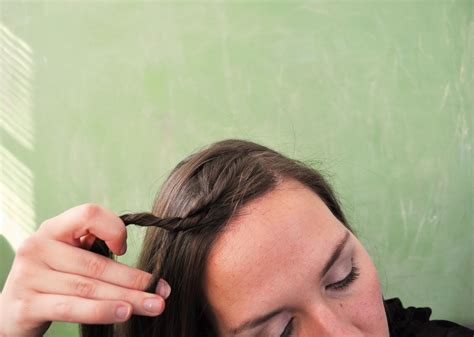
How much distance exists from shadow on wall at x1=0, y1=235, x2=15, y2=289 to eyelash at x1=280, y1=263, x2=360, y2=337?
3.28 feet

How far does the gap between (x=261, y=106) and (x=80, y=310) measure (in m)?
0.91

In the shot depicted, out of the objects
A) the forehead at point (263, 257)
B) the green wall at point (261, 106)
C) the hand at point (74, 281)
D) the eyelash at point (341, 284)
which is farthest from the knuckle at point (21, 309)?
the green wall at point (261, 106)

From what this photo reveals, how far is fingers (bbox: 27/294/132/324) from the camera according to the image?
546 millimetres

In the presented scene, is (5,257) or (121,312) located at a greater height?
(121,312)

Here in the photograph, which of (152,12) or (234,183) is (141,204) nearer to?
(152,12)

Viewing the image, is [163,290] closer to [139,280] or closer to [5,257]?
[139,280]

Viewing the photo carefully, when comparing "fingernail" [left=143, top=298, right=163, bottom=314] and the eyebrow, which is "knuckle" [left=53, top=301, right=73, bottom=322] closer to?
"fingernail" [left=143, top=298, right=163, bottom=314]

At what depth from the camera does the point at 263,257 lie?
625mm

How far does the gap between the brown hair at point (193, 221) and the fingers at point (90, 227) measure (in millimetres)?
31

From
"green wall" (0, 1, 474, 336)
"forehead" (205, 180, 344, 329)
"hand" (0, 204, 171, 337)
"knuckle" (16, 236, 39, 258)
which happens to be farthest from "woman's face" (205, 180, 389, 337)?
"green wall" (0, 1, 474, 336)

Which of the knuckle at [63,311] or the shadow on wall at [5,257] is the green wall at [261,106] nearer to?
the shadow on wall at [5,257]

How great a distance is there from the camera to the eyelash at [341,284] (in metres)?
0.63

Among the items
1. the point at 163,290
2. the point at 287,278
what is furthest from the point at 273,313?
the point at 163,290

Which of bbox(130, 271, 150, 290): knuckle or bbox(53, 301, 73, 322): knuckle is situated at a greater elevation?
bbox(130, 271, 150, 290): knuckle
